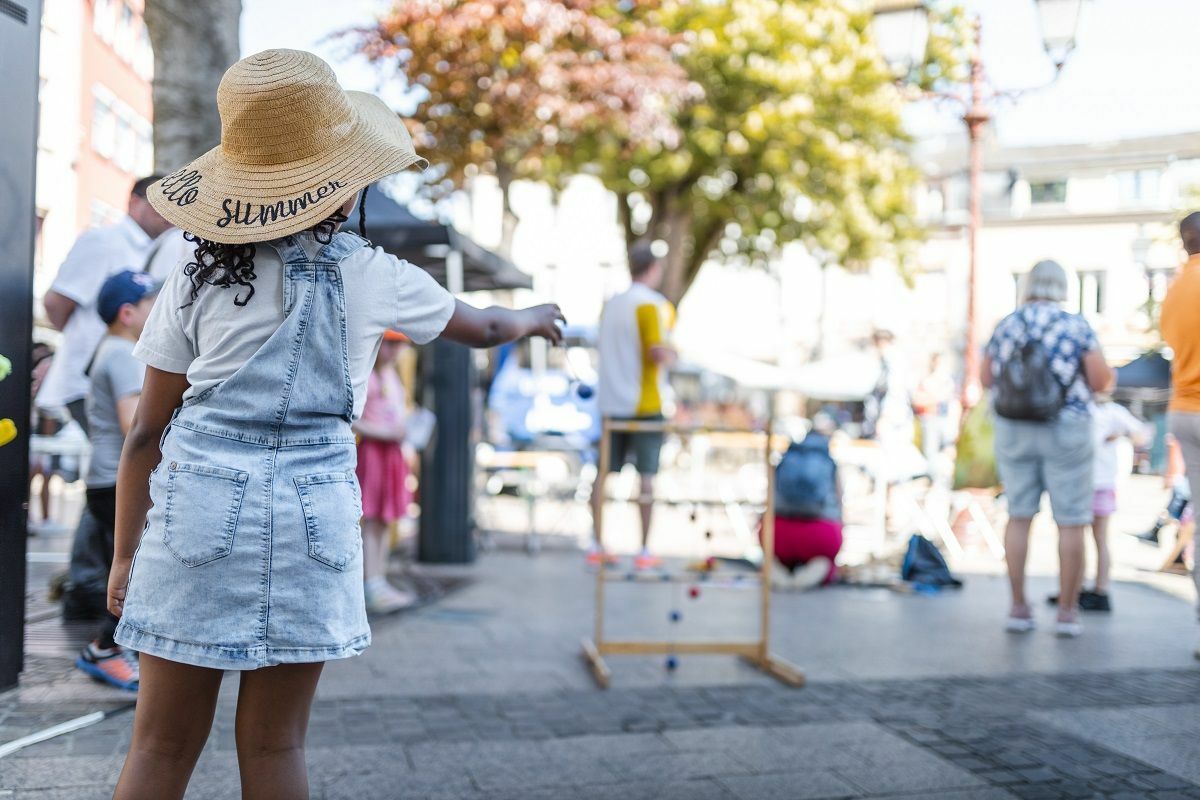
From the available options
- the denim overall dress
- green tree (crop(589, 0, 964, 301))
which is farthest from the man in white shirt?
green tree (crop(589, 0, 964, 301))

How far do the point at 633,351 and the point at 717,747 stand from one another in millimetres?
3781

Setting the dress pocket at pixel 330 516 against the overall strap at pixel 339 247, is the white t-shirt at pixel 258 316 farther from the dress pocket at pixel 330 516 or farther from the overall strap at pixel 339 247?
the dress pocket at pixel 330 516

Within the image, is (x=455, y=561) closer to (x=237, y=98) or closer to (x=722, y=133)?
(x=237, y=98)

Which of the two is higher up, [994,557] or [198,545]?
[198,545]

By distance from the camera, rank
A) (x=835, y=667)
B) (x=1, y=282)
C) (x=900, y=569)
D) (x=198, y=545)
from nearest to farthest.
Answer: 1. (x=198, y=545)
2. (x=1, y=282)
3. (x=835, y=667)
4. (x=900, y=569)

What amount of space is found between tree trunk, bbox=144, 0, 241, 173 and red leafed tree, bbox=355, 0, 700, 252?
752 cm

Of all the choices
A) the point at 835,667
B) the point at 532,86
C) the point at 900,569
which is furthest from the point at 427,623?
the point at 532,86

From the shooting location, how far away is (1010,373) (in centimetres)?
645

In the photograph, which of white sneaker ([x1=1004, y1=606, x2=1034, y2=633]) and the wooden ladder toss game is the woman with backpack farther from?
the wooden ladder toss game

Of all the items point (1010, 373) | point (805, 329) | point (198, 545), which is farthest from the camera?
point (805, 329)

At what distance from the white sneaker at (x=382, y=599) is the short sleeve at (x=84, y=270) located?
2.31 m

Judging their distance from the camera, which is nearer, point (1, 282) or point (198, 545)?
point (198, 545)

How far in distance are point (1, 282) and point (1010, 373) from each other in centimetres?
487

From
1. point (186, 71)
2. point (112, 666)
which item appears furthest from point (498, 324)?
point (186, 71)
